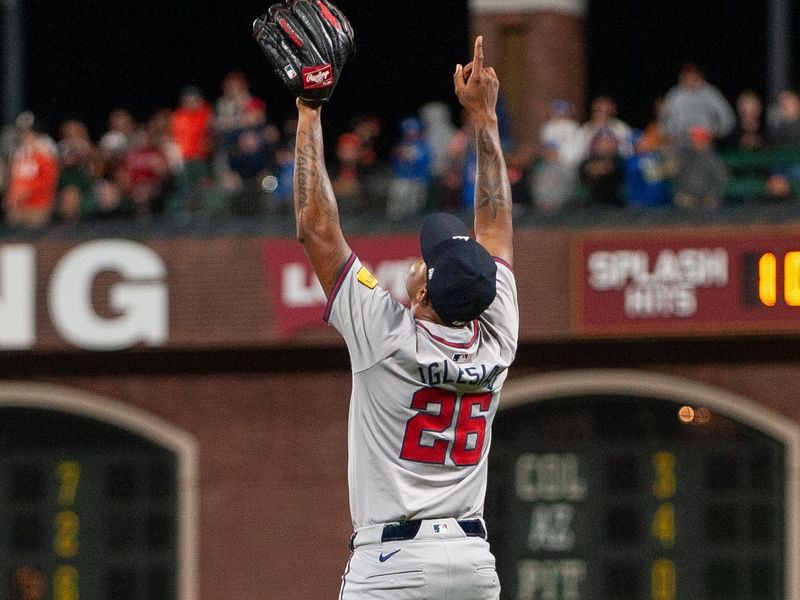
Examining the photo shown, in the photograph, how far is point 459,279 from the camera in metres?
4.55

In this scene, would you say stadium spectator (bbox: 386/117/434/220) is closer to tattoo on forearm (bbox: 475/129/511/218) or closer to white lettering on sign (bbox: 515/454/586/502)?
white lettering on sign (bbox: 515/454/586/502)

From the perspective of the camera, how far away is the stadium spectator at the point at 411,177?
14.1 meters

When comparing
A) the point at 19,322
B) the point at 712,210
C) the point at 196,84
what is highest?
the point at 196,84

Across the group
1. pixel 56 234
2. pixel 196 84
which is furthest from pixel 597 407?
pixel 196 84

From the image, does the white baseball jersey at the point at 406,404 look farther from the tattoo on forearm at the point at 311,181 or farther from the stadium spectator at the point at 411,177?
the stadium spectator at the point at 411,177

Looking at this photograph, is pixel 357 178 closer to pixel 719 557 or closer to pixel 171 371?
pixel 171 371

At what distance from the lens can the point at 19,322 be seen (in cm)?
1412

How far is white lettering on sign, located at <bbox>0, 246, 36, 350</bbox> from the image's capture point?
1410cm

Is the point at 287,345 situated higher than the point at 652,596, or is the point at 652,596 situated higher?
the point at 287,345

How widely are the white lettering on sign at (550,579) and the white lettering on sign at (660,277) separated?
2172 mm

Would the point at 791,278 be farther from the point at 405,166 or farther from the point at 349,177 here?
the point at 349,177

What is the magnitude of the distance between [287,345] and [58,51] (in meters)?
14.1

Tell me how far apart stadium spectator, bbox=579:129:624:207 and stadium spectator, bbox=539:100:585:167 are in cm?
51

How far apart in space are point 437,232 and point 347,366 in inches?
372
